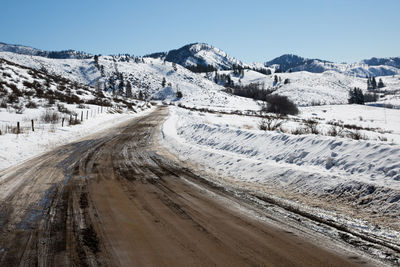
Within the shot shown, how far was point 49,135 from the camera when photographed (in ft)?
53.3

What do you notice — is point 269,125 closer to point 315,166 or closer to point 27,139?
point 315,166

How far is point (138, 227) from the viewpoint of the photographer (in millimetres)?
4316

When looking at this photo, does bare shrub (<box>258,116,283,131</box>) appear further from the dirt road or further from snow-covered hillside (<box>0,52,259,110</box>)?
snow-covered hillside (<box>0,52,259,110</box>)

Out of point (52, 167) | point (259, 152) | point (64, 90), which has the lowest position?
point (52, 167)

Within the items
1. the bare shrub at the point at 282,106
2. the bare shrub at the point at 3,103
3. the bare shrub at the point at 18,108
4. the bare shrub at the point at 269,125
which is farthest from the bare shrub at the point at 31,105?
the bare shrub at the point at 282,106

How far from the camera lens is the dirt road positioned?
3375mm

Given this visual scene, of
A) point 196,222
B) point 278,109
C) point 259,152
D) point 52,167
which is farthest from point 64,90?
point 278,109

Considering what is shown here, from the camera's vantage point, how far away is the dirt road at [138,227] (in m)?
3.38

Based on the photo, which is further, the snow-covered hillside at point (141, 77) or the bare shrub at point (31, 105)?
the snow-covered hillside at point (141, 77)

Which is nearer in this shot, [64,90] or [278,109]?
[64,90]

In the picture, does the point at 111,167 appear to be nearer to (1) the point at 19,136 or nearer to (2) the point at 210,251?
(2) the point at 210,251

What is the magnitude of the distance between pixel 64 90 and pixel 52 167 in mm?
38522

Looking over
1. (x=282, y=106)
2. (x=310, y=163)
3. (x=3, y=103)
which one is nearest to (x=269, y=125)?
(x=310, y=163)

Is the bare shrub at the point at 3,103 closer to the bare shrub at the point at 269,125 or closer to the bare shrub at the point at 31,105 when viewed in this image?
the bare shrub at the point at 31,105
